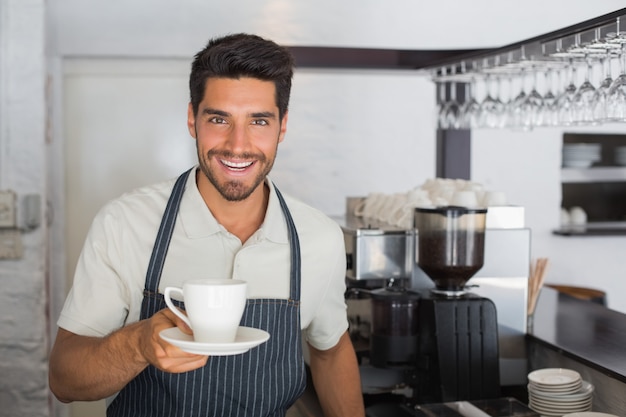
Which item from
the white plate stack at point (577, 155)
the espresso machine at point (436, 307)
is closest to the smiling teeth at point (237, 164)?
the espresso machine at point (436, 307)

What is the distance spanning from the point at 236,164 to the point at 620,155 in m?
5.20

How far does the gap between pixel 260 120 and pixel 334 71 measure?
310 centimetres

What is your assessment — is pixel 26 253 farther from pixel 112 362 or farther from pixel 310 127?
pixel 112 362

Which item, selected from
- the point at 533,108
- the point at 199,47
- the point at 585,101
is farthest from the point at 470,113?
the point at 199,47

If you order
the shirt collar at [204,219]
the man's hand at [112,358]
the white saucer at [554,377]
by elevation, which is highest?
the shirt collar at [204,219]

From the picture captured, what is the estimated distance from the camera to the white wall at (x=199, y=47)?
3809 mm

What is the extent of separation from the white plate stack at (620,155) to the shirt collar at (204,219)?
16.2ft

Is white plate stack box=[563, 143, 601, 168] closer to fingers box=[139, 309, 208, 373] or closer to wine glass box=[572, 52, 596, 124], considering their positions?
wine glass box=[572, 52, 596, 124]

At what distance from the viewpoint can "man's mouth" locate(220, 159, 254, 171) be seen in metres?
1.84

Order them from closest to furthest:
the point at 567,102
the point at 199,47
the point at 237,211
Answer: the point at 237,211
the point at 567,102
the point at 199,47

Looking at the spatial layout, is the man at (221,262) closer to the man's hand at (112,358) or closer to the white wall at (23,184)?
the man's hand at (112,358)

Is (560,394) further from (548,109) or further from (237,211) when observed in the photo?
(548,109)

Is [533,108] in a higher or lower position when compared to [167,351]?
higher

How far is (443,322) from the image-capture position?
252 centimetres
